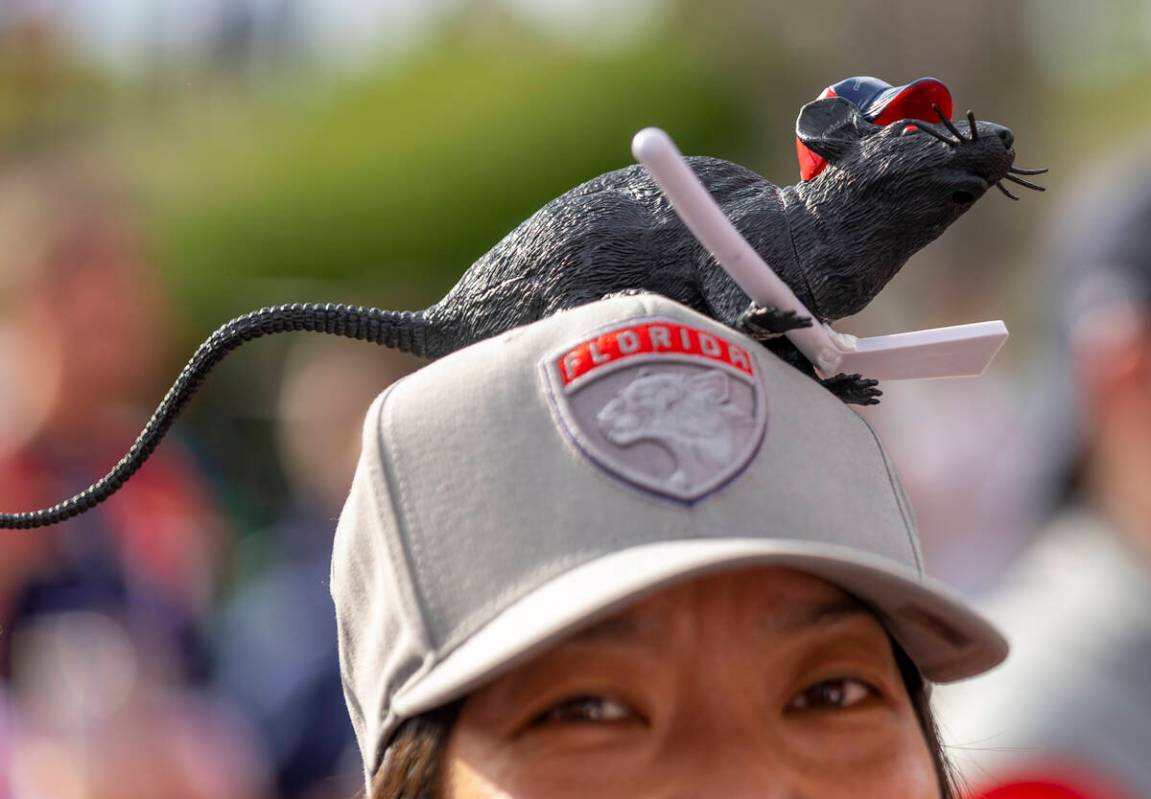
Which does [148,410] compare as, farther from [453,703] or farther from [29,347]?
[453,703]

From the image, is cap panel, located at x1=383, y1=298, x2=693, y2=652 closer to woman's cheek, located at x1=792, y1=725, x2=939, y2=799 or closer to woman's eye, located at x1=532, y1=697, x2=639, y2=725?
woman's eye, located at x1=532, y1=697, x2=639, y2=725

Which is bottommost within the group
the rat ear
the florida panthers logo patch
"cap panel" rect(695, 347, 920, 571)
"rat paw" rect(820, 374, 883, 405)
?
"cap panel" rect(695, 347, 920, 571)

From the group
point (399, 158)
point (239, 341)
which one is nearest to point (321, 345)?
point (239, 341)

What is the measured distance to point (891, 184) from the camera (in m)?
1.54

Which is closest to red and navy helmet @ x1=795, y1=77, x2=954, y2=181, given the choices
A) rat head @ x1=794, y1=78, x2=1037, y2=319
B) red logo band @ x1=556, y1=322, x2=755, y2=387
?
rat head @ x1=794, y1=78, x2=1037, y2=319

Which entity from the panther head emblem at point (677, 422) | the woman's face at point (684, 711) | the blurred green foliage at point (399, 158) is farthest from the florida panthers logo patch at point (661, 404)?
the blurred green foliage at point (399, 158)

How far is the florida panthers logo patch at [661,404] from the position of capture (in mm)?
1432

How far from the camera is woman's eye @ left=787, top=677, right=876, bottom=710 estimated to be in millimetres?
1508

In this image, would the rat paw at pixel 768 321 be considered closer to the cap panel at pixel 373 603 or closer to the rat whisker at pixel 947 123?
the rat whisker at pixel 947 123

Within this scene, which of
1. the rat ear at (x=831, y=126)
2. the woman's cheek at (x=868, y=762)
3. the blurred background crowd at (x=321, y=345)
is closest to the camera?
the woman's cheek at (x=868, y=762)

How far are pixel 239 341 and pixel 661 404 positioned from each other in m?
0.47

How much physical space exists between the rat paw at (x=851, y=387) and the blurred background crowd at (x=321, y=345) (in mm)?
1176

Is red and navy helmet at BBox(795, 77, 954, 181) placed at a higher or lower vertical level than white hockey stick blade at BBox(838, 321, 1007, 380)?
higher

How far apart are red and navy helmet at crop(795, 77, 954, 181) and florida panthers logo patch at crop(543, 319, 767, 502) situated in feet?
0.78
